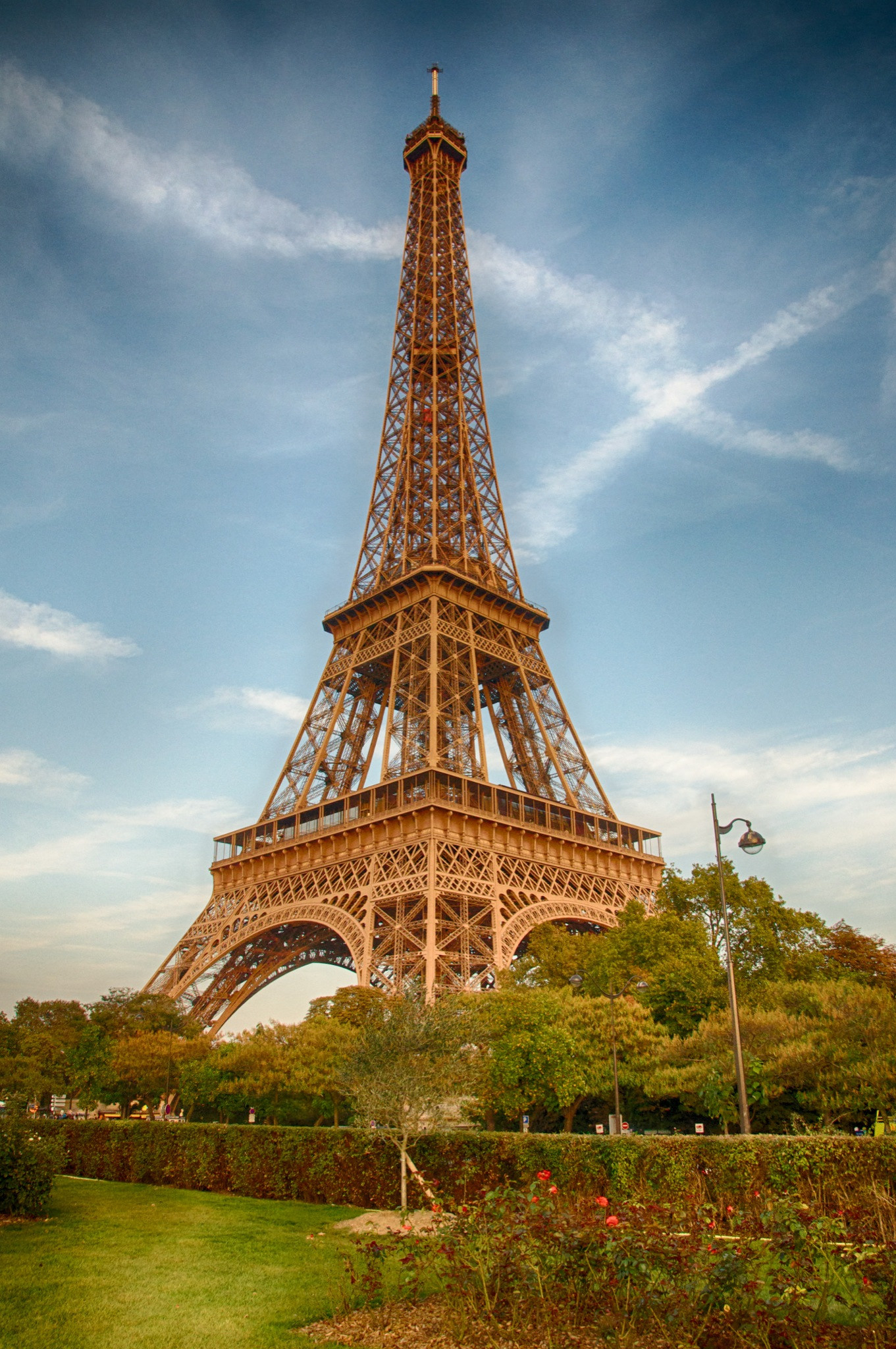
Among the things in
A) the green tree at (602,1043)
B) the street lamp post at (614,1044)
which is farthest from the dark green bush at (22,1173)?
the green tree at (602,1043)

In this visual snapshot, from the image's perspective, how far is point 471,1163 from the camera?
16.9 m

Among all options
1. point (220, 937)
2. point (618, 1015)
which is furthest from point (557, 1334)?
point (220, 937)

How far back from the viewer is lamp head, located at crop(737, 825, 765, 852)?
58.2 feet

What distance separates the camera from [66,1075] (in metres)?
52.2

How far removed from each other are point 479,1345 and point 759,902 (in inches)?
1409

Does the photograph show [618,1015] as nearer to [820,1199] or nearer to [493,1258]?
[820,1199]

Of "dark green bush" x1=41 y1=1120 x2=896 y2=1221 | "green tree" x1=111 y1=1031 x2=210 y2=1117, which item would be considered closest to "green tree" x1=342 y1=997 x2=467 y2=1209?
"dark green bush" x1=41 y1=1120 x2=896 y2=1221

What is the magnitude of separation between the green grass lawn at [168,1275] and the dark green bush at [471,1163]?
3.64ft

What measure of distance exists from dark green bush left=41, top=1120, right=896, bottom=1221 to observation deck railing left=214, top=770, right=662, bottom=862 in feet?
60.1

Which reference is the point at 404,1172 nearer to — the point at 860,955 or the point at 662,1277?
the point at 662,1277

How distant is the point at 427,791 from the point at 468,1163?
23.1 metres

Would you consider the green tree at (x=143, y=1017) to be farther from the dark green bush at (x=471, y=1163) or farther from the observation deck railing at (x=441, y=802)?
the dark green bush at (x=471, y=1163)

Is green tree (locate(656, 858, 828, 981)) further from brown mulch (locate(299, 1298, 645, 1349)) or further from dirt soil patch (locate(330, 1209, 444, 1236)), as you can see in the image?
brown mulch (locate(299, 1298, 645, 1349))

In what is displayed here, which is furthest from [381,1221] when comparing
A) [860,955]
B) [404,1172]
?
[860,955]
